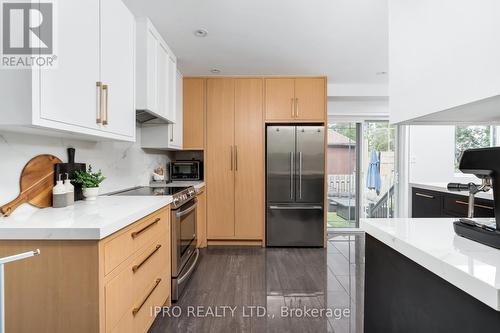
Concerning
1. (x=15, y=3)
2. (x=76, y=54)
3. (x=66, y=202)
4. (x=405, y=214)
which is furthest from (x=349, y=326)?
(x=405, y=214)

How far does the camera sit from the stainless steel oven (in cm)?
215

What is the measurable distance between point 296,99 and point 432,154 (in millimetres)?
2704

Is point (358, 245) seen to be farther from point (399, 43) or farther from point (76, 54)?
point (76, 54)

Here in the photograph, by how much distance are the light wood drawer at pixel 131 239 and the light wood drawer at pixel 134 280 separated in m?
0.06

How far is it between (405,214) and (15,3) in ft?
17.6

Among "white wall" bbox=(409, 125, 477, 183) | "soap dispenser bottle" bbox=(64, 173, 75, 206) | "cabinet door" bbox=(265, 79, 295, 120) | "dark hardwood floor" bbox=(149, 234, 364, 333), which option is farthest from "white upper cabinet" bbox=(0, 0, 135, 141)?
"white wall" bbox=(409, 125, 477, 183)

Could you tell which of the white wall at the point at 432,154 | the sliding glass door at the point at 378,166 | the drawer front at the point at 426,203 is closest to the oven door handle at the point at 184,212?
the drawer front at the point at 426,203

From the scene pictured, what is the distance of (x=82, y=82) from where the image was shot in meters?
1.43

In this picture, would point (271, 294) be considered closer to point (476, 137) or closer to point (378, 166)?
point (378, 166)

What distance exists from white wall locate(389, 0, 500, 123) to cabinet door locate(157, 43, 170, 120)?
205 cm

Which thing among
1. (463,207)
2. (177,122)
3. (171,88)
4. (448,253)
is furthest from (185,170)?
(448,253)

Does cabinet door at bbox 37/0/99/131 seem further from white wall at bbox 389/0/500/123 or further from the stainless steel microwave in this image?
the stainless steel microwave

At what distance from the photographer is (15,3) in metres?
1.10

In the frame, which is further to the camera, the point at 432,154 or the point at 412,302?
the point at 432,154
